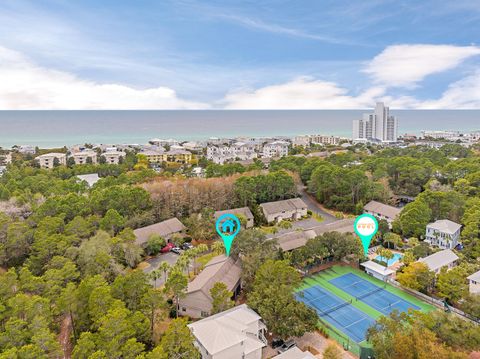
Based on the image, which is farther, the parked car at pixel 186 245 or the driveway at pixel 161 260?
the parked car at pixel 186 245

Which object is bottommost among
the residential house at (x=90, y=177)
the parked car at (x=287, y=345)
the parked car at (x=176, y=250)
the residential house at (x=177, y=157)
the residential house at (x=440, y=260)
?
the parked car at (x=287, y=345)

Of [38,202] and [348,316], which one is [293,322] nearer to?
[348,316]

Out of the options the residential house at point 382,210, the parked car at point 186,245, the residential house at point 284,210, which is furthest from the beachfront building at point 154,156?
the residential house at point 382,210

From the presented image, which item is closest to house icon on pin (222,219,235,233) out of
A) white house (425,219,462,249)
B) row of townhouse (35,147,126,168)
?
white house (425,219,462,249)

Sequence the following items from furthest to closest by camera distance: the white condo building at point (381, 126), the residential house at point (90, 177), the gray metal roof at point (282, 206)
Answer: the white condo building at point (381, 126) → the residential house at point (90, 177) → the gray metal roof at point (282, 206)

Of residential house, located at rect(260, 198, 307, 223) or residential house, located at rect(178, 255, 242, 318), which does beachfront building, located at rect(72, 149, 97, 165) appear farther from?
residential house, located at rect(178, 255, 242, 318)

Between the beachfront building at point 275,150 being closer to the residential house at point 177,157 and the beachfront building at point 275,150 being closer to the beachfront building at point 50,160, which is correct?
the residential house at point 177,157
